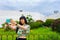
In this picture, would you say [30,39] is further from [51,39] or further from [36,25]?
[36,25]

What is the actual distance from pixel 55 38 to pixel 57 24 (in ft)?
14.2

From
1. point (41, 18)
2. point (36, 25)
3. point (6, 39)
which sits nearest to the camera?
point (6, 39)

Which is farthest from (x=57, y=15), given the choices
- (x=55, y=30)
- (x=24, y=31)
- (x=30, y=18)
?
(x=24, y=31)

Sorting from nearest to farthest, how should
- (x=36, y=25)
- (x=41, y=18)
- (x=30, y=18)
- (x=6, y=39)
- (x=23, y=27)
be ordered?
(x=23, y=27)
(x=6, y=39)
(x=36, y=25)
(x=30, y=18)
(x=41, y=18)

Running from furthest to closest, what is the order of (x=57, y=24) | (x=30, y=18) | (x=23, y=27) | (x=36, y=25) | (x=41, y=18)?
(x=41, y=18) → (x=30, y=18) → (x=36, y=25) → (x=57, y=24) → (x=23, y=27)

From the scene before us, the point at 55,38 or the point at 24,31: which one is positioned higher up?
the point at 24,31

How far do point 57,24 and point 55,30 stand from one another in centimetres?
42

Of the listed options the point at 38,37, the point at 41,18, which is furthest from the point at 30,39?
the point at 41,18

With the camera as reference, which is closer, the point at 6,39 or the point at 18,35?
the point at 18,35

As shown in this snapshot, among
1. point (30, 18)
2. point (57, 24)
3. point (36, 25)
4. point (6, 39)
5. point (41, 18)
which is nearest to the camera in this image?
point (6, 39)

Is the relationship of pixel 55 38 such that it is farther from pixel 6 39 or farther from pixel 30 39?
pixel 6 39

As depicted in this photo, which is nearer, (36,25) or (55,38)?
(55,38)

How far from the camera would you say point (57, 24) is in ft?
53.6

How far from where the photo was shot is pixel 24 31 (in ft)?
24.4
